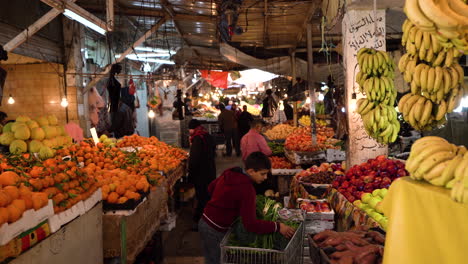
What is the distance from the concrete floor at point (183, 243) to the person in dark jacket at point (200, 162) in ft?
1.25

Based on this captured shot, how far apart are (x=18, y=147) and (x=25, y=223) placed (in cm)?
225

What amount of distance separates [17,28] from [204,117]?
Result: 12950 mm

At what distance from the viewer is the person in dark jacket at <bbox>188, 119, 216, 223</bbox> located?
23.1 feet

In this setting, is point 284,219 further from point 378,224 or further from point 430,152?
point 430,152

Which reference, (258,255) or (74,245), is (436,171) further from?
(74,245)

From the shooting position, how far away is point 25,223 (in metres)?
2.95

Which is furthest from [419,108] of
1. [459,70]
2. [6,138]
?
[6,138]

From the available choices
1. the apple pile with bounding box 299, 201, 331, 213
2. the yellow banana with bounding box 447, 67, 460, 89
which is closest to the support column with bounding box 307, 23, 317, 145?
the apple pile with bounding box 299, 201, 331, 213

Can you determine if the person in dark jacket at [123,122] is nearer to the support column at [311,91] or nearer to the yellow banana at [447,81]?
the support column at [311,91]

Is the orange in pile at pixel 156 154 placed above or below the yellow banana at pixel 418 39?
below

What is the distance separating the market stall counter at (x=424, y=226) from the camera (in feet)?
5.17

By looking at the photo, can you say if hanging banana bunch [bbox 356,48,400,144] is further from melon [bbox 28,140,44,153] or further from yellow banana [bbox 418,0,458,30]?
melon [bbox 28,140,44,153]

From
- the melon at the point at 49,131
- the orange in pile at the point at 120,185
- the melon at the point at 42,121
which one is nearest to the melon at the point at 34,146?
the melon at the point at 49,131

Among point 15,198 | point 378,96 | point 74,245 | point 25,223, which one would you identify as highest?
point 378,96
